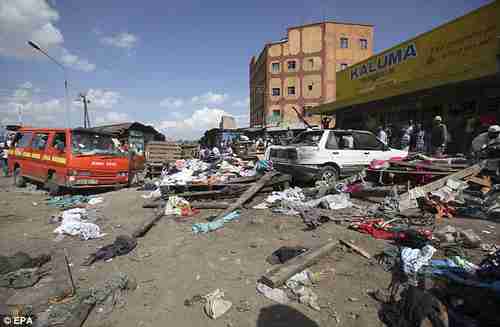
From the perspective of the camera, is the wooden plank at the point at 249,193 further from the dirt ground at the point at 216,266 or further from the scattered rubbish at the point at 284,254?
the scattered rubbish at the point at 284,254

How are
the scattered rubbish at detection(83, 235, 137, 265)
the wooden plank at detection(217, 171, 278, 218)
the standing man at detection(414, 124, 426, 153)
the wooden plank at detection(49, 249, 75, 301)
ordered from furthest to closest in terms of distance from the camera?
the standing man at detection(414, 124, 426, 153)
the wooden plank at detection(217, 171, 278, 218)
the scattered rubbish at detection(83, 235, 137, 265)
the wooden plank at detection(49, 249, 75, 301)

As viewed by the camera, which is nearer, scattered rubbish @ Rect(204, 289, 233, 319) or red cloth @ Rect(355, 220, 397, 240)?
scattered rubbish @ Rect(204, 289, 233, 319)

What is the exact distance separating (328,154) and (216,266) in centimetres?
479

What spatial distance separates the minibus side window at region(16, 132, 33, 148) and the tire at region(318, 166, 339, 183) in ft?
31.6

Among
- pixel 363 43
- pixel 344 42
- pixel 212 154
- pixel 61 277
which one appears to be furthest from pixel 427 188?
pixel 363 43

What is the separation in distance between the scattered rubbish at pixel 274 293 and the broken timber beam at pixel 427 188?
3652 millimetres

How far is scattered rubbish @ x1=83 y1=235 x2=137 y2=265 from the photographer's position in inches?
126

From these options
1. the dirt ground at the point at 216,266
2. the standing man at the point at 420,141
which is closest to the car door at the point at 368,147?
the standing man at the point at 420,141

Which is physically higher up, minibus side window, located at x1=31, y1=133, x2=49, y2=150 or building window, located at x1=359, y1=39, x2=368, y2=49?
building window, located at x1=359, y1=39, x2=368, y2=49

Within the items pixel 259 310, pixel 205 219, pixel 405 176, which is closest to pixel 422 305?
pixel 259 310

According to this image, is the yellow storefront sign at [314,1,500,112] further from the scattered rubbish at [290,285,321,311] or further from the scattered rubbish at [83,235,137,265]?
the scattered rubbish at [83,235,137,265]

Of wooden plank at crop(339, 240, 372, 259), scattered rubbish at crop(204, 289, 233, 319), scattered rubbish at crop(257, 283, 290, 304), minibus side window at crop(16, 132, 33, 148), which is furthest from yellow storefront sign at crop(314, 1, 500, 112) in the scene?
minibus side window at crop(16, 132, 33, 148)

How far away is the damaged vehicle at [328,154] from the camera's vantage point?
21.3ft

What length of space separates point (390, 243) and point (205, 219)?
332 cm
